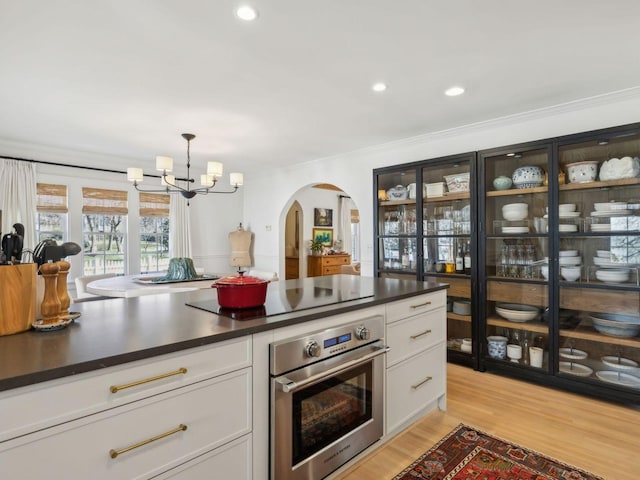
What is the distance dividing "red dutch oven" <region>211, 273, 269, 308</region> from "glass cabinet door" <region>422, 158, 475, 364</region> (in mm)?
2425

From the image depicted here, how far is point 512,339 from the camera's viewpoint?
3.30 metres

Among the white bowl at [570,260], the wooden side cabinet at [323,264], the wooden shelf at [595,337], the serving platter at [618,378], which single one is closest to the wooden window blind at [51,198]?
the wooden side cabinet at [323,264]

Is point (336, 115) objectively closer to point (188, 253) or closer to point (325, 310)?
point (325, 310)

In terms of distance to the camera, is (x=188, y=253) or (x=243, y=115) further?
(x=188, y=253)

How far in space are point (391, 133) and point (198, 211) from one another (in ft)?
11.8

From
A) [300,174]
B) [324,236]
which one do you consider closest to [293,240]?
[324,236]

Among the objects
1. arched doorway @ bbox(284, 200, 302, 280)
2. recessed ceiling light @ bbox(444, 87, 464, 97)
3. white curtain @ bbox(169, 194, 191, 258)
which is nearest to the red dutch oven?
recessed ceiling light @ bbox(444, 87, 464, 97)

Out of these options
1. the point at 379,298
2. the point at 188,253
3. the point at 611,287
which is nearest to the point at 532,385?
the point at 611,287

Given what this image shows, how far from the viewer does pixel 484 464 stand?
196 cm

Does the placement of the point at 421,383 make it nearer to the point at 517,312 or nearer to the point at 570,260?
the point at 517,312

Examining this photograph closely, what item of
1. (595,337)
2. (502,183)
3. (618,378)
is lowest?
(618,378)

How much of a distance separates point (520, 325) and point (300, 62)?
2.81 metres

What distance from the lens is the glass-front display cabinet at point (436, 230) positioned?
11.4 ft

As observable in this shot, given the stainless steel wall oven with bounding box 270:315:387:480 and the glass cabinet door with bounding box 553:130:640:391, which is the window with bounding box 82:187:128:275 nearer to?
the stainless steel wall oven with bounding box 270:315:387:480
